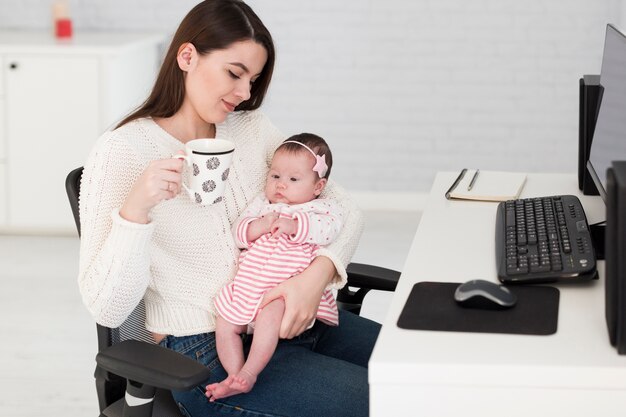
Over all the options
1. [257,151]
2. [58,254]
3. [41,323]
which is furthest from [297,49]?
[257,151]

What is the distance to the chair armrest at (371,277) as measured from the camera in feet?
6.58

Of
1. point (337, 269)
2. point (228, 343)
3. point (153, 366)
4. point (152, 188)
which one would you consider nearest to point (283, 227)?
point (337, 269)

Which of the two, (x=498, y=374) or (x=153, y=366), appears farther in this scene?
(x=153, y=366)

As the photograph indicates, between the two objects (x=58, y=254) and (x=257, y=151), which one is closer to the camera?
(x=257, y=151)

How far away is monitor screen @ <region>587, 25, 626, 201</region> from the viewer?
185 cm

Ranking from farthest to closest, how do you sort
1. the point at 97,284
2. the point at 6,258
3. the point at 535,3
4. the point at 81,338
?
the point at 535,3 < the point at 6,258 < the point at 81,338 < the point at 97,284

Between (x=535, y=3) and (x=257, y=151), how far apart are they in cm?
291

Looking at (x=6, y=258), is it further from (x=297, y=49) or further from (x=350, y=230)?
(x=350, y=230)

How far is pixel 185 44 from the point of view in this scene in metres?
1.89

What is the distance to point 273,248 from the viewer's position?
1.91 metres

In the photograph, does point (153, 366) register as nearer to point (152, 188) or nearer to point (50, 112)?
point (152, 188)

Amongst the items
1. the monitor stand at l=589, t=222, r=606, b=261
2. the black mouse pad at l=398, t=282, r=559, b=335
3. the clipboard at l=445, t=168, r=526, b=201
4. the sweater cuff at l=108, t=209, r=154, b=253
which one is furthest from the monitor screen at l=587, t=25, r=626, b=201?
the sweater cuff at l=108, t=209, r=154, b=253

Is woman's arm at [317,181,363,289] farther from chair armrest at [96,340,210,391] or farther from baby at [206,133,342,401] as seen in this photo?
chair armrest at [96,340,210,391]

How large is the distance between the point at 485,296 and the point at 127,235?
0.59 meters
